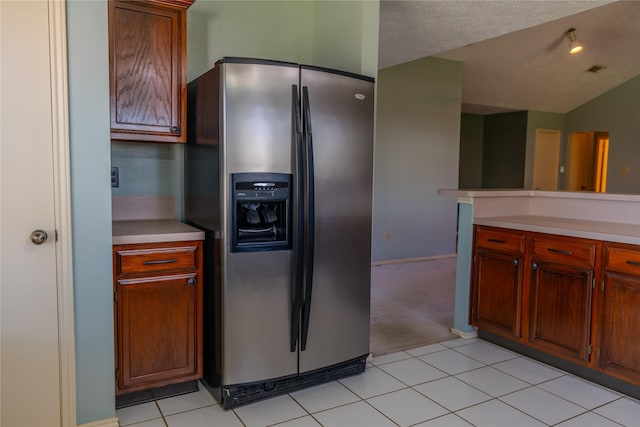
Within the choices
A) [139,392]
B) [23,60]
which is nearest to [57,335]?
[139,392]

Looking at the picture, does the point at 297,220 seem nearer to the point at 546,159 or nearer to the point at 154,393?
the point at 154,393

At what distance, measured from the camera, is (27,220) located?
6.00 ft

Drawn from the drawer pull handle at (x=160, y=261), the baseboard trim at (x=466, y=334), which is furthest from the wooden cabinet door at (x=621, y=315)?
the drawer pull handle at (x=160, y=261)

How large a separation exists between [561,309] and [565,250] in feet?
1.16

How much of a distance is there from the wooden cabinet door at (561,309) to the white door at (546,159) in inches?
236

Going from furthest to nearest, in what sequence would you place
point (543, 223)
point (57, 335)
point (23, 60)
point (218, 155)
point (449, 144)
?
1. point (449, 144)
2. point (543, 223)
3. point (218, 155)
4. point (57, 335)
5. point (23, 60)

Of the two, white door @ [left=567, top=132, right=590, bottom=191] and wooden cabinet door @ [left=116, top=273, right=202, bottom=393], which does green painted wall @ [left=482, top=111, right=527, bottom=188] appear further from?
wooden cabinet door @ [left=116, top=273, right=202, bottom=393]

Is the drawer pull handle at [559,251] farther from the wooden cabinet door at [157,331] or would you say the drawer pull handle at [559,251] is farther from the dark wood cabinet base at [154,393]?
the dark wood cabinet base at [154,393]

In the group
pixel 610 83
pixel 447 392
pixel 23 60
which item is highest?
pixel 610 83

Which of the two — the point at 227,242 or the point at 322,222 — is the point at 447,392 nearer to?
the point at 322,222

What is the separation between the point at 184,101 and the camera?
8.07 ft

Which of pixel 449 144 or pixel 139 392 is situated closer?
pixel 139 392

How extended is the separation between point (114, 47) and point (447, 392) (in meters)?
2.51

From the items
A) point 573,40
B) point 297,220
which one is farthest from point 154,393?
point 573,40
